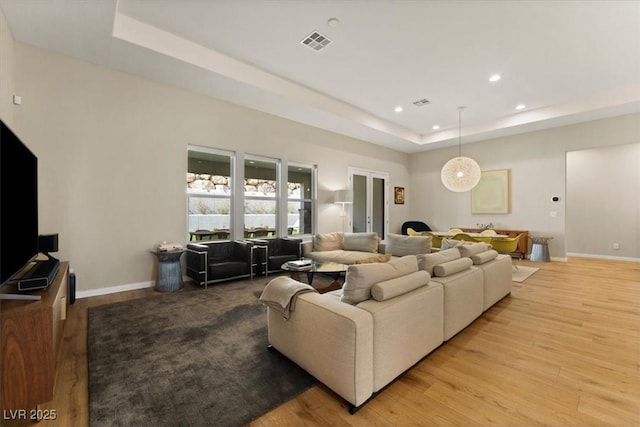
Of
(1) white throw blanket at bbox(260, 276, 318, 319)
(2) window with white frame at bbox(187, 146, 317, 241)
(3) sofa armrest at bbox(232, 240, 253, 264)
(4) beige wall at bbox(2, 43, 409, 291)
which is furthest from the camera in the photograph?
(2) window with white frame at bbox(187, 146, 317, 241)

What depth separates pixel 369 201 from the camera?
8398 millimetres

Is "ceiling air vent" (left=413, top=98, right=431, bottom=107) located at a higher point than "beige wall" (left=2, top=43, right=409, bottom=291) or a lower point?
higher

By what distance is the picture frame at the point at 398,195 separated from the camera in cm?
914

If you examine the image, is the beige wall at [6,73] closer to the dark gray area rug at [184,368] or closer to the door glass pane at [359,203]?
the dark gray area rug at [184,368]

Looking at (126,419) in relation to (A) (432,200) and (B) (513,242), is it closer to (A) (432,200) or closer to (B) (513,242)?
(B) (513,242)

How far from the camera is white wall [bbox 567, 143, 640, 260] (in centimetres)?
694

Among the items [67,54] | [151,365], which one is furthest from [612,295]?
[67,54]

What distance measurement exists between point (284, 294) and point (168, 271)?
116 inches

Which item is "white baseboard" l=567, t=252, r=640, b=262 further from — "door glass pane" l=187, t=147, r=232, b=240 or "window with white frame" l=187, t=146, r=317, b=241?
"door glass pane" l=187, t=147, r=232, b=240

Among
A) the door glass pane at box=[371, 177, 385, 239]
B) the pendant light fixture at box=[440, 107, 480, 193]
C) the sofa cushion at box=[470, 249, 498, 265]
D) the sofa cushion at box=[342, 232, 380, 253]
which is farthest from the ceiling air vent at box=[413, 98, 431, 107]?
the sofa cushion at box=[470, 249, 498, 265]

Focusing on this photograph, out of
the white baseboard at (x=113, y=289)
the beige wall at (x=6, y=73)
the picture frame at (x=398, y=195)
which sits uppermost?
the beige wall at (x=6, y=73)

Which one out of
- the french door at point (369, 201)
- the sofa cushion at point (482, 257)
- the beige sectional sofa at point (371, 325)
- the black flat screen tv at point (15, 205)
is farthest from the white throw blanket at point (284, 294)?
the french door at point (369, 201)

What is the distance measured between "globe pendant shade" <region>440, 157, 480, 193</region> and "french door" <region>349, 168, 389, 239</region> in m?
2.46

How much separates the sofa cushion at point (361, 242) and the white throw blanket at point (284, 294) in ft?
11.8
